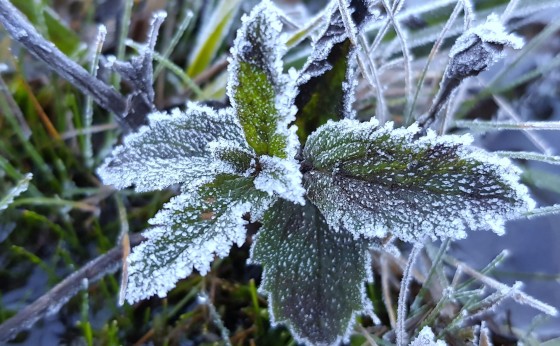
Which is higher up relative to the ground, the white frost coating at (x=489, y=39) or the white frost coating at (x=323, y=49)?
the white frost coating at (x=323, y=49)

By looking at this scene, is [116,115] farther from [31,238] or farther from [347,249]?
[347,249]

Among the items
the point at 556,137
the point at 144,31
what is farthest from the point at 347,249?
the point at 144,31

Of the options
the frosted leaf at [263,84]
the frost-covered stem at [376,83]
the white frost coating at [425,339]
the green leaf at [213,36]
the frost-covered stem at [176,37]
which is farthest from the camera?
the green leaf at [213,36]

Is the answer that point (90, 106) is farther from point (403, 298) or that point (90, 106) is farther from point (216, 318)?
point (403, 298)

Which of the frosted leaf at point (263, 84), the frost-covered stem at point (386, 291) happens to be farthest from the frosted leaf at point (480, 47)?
the frost-covered stem at point (386, 291)

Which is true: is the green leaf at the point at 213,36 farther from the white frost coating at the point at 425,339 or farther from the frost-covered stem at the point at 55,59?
the white frost coating at the point at 425,339

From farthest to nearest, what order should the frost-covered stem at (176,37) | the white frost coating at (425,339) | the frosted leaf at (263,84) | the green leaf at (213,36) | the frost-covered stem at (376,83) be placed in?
the green leaf at (213,36)
the frost-covered stem at (176,37)
the frost-covered stem at (376,83)
the white frost coating at (425,339)
the frosted leaf at (263,84)

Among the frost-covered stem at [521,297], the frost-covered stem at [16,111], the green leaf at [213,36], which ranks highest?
the green leaf at [213,36]

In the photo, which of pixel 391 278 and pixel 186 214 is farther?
pixel 391 278

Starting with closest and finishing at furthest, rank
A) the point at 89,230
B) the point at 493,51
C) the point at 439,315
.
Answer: the point at 493,51
the point at 439,315
the point at 89,230
